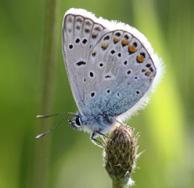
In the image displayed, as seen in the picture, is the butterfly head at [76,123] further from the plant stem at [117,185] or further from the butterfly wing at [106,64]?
the plant stem at [117,185]

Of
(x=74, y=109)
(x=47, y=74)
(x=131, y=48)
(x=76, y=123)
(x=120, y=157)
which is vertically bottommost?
(x=74, y=109)

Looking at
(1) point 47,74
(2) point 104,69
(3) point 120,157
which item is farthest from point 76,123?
(1) point 47,74

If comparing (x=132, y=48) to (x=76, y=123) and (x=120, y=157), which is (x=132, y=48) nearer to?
(x=76, y=123)

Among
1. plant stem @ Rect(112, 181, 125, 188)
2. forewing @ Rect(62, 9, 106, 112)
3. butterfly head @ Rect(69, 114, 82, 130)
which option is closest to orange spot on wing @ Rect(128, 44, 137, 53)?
forewing @ Rect(62, 9, 106, 112)

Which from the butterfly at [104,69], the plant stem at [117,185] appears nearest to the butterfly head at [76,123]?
the butterfly at [104,69]

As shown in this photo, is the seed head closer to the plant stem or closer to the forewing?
the plant stem

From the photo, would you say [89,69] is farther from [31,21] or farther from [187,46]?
[31,21]

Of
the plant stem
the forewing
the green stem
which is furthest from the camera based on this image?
the forewing
